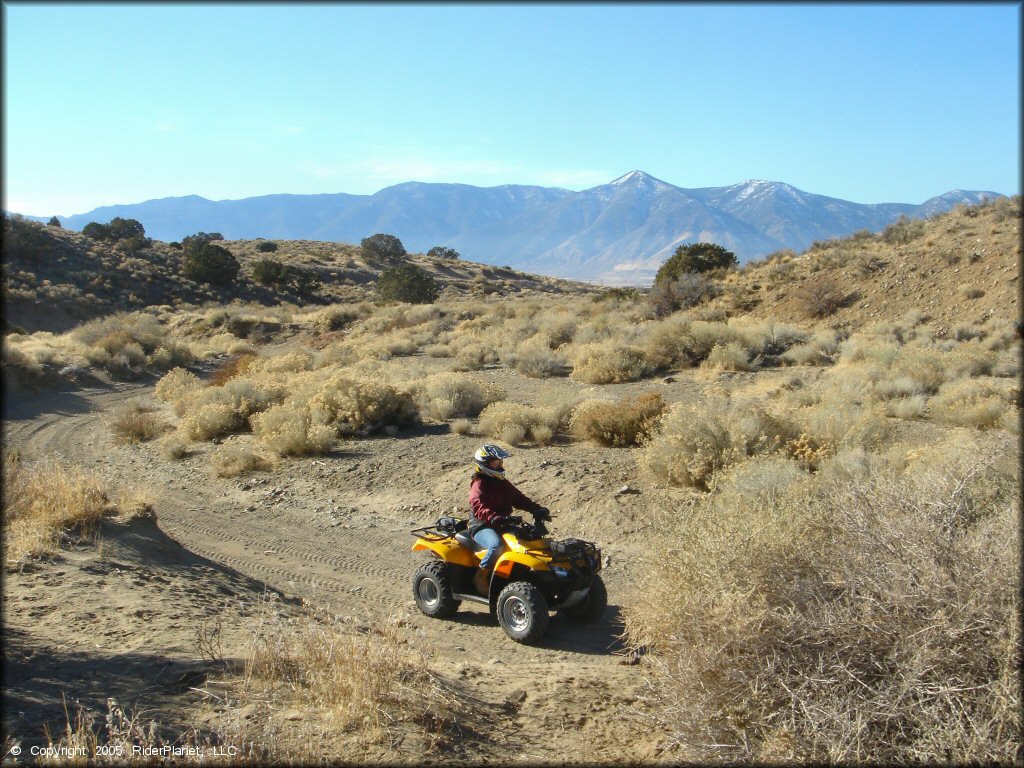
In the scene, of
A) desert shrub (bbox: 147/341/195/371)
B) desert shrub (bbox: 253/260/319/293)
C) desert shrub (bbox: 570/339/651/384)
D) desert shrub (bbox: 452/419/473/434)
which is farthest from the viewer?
desert shrub (bbox: 253/260/319/293)

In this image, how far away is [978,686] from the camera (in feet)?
11.2

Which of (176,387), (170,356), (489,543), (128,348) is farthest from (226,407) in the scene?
(170,356)

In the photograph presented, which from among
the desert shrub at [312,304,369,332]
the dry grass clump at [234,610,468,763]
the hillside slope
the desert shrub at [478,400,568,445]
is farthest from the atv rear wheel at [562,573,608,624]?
the hillside slope

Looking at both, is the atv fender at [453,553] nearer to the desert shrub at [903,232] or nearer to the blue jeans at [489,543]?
the blue jeans at [489,543]

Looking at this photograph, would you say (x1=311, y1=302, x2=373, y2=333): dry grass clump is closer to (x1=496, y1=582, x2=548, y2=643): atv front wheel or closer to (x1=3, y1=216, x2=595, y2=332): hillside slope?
(x1=3, y1=216, x2=595, y2=332): hillside slope

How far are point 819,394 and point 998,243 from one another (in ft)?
54.3

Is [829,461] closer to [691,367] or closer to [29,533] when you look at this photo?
[29,533]

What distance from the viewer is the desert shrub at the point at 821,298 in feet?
88.6

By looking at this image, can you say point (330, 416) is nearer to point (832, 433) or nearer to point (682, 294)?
point (832, 433)

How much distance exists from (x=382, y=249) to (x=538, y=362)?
57056 millimetres

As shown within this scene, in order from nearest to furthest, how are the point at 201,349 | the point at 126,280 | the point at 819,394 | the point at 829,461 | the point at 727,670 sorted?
the point at 727,670, the point at 829,461, the point at 819,394, the point at 201,349, the point at 126,280

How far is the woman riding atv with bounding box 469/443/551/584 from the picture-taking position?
677 cm

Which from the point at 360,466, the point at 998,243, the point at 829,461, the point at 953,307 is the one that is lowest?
the point at 360,466

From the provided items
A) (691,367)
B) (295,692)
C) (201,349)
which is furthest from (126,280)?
(295,692)
